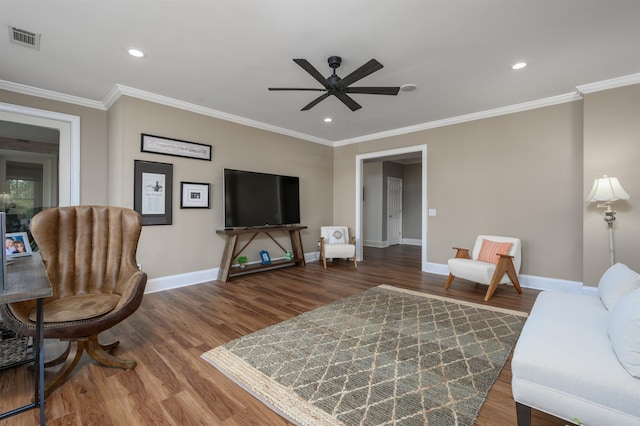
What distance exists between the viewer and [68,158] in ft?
12.8

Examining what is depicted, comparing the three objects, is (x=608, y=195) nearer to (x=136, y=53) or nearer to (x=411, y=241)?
(x=136, y=53)

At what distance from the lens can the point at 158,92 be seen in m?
3.75

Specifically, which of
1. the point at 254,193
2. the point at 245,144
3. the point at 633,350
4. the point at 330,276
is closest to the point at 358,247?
the point at 330,276

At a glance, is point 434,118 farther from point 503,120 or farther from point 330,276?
point 330,276

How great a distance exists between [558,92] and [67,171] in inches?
266

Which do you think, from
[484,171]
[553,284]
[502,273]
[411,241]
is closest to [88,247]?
[502,273]

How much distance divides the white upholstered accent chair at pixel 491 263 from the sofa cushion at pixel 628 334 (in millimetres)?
2282

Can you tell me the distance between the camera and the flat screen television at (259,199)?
453 cm

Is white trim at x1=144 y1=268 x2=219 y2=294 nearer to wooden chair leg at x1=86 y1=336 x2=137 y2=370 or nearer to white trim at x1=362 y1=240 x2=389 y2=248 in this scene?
wooden chair leg at x1=86 y1=336 x2=137 y2=370

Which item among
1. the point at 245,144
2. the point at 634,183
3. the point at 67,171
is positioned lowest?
the point at 634,183

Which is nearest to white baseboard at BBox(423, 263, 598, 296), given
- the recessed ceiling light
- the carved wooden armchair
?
the carved wooden armchair

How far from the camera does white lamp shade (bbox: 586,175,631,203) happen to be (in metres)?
3.11

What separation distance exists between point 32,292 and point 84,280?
3.48ft

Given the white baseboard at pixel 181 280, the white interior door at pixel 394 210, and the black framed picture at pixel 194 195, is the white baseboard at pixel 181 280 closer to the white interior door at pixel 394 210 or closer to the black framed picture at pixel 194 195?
the black framed picture at pixel 194 195
